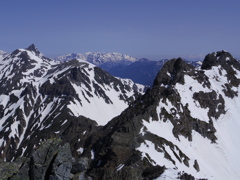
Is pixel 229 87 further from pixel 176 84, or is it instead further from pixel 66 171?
pixel 66 171

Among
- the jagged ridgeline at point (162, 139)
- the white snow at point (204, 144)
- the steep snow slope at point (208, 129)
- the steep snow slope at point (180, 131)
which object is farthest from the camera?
the steep snow slope at point (208, 129)

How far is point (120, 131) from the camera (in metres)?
80.6

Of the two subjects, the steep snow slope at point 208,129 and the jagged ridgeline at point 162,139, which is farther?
the steep snow slope at point 208,129

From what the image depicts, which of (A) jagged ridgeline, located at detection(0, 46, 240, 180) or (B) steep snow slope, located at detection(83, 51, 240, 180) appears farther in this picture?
(B) steep snow slope, located at detection(83, 51, 240, 180)

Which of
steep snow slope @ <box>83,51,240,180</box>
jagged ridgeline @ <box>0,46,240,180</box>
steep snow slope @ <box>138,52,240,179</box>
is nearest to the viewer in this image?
jagged ridgeline @ <box>0,46,240,180</box>

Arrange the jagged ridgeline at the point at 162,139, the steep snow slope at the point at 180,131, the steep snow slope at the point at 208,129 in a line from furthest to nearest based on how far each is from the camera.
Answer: the steep snow slope at the point at 208,129
the steep snow slope at the point at 180,131
the jagged ridgeline at the point at 162,139

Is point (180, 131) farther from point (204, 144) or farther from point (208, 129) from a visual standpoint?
point (208, 129)

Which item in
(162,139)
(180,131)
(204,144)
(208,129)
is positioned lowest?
(204,144)

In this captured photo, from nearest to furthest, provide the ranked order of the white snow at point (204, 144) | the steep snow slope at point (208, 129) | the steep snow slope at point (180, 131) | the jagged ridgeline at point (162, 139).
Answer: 1. the jagged ridgeline at point (162, 139)
2. the steep snow slope at point (180, 131)
3. the white snow at point (204, 144)
4. the steep snow slope at point (208, 129)

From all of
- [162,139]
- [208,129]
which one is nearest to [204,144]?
[208,129]

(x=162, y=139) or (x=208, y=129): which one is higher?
(x=162, y=139)

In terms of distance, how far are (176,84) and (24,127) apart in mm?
132363

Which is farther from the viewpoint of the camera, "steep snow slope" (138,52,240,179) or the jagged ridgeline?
"steep snow slope" (138,52,240,179)

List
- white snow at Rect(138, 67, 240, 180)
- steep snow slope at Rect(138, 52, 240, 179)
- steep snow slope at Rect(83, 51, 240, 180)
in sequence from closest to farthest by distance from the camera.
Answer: steep snow slope at Rect(83, 51, 240, 180) → white snow at Rect(138, 67, 240, 180) → steep snow slope at Rect(138, 52, 240, 179)
